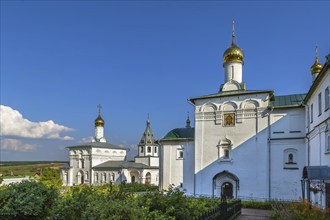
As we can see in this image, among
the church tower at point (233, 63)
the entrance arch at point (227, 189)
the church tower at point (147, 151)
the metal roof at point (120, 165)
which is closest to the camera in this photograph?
the entrance arch at point (227, 189)

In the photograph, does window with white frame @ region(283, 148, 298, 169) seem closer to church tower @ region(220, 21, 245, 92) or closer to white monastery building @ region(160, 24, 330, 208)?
white monastery building @ region(160, 24, 330, 208)

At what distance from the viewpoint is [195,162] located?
1947 centimetres

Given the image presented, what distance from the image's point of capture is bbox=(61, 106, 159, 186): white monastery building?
122ft

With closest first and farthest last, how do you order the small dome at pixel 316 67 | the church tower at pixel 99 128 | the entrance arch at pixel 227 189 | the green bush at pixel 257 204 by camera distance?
the green bush at pixel 257 204
the entrance arch at pixel 227 189
the small dome at pixel 316 67
the church tower at pixel 99 128

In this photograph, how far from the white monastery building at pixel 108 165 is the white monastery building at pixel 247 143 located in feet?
58.9

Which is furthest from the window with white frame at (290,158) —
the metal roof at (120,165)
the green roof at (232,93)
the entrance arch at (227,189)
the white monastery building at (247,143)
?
the metal roof at (120,165)

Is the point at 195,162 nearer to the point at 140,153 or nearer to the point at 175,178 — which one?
the point at 175,178

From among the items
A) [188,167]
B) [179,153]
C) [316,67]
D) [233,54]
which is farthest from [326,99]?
[179,153]

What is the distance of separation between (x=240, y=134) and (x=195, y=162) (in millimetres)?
3601

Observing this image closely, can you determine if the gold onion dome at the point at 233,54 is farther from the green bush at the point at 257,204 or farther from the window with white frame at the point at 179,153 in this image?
the green bush at the point at 257,204

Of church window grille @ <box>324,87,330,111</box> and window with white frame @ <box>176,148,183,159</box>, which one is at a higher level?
church window grille @ <box>324,87,330,111</box>

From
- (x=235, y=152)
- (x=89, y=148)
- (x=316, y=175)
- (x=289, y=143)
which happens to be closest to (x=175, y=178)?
(x=235, y=152)

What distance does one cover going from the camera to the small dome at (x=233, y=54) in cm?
2098

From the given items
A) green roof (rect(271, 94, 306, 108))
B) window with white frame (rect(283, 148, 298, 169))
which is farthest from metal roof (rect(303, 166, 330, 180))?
green roof (rect(271, 94, 306, 108))
